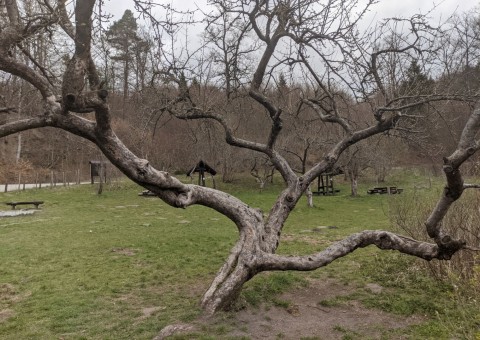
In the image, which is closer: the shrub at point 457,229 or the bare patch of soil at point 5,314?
the bare patch of soil at point 5,314

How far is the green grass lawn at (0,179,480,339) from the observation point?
18.5ft

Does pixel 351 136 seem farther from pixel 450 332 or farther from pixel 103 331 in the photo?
pixel 103 331

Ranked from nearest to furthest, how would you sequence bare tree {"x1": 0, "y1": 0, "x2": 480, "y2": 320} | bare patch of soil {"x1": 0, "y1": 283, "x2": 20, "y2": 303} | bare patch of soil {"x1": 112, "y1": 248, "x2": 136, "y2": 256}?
bare tree {"x1": 0, "y1": 0, "x2": 480, "y2": 320} → bare patch of soil {"x1": 0, "y1": 283, "x2": 20, "y2": 303} → bare patch of soil {"x1": 112, "y1": 248, "x2": 136, "y2": 256}

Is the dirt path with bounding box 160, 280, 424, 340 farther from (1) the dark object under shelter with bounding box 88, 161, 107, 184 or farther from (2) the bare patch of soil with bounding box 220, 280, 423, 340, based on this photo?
(1) the dark object under shelter with bounding box 88, 161, 107, 184

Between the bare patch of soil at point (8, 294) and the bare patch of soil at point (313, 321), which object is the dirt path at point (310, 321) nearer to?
the bare patch of soil at point (313, 321)

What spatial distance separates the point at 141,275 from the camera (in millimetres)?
8422

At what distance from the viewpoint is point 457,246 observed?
18.1 ft

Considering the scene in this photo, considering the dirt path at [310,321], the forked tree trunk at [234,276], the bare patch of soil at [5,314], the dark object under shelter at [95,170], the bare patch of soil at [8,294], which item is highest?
the dark object under shelter at [95,170]

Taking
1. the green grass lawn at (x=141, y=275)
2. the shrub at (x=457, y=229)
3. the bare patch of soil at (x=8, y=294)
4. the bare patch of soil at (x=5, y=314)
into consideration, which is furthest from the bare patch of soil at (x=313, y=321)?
the bare patch of soil at (x=8, y=294)

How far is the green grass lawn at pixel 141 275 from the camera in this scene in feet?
18.5

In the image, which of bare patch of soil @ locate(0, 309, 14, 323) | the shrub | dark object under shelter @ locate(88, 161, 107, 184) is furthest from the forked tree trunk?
dark object under shelter @ locate(88, 161, 107, 184)

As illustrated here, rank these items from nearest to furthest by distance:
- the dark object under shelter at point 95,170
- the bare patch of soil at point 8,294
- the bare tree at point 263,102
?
the bare tree at point 263,102, the bare patch of soil at point 8,294, the dark object under shelter at point 95,170

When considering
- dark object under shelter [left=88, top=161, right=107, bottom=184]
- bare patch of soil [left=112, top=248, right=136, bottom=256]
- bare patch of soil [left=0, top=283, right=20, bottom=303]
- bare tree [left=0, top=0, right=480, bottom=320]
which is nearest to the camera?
bare tree [left=0, top=0, right=480, bottom=320]

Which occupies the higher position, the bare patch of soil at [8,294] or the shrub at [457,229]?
the shrub at [457,229]
